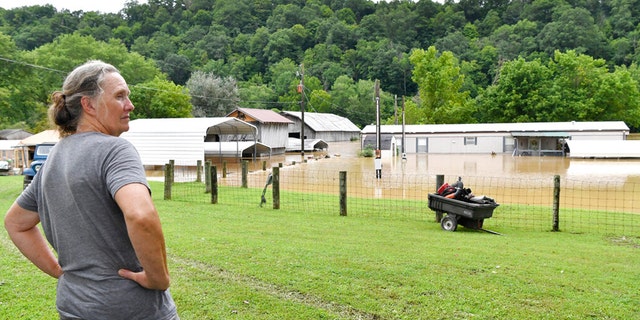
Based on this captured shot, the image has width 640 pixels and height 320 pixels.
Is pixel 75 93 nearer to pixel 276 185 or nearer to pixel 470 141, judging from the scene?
pixel 276 185

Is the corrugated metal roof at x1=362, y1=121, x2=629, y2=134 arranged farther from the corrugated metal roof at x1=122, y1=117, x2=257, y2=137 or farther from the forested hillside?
the corrugated metal roof at x1=122, y1=117, x2=257, y2=137

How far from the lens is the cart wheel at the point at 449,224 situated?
1017 cm

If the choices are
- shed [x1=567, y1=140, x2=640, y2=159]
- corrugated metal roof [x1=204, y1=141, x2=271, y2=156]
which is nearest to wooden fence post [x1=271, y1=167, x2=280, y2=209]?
corrugated metal roof [x1=204, y1=141, x2=271, y2=156]

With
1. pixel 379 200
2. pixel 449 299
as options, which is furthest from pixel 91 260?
pixel 379 200

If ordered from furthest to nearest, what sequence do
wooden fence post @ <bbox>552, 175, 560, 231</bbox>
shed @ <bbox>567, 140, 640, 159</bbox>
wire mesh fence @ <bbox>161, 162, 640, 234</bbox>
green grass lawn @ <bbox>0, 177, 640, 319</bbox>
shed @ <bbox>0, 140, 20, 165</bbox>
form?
shed @ <bbox>567, 140, 640, 159</bbox>
shed @ <bbox>0, 140, 20, 165</bbox>
wire mesh fence @ <bbox>161, 162, 640, 234</bbox>
wooden fence post @ <bbox>552, 175, 560, 231</bbox>
green grass lawn @ <bbox>0, 177, 640, 319</bbox>

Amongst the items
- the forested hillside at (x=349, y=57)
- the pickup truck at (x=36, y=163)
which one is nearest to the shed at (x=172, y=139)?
the forested hillside at (x=349, y=57)

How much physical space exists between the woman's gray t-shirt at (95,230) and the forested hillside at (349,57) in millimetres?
29819

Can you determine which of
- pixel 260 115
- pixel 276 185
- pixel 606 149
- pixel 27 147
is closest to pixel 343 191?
pixel 276 185

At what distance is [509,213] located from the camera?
1288cm

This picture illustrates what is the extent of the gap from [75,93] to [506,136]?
5029 centimetres

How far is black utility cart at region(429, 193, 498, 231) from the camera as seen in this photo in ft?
32.2

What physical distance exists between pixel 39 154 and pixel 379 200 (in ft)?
41.3

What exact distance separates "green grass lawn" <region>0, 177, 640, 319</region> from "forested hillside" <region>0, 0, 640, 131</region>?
25820 mm

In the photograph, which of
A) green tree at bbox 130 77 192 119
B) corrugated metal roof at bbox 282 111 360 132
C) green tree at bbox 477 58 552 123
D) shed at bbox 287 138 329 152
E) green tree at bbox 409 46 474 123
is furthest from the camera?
green tree at bbox 409 46 474 123
